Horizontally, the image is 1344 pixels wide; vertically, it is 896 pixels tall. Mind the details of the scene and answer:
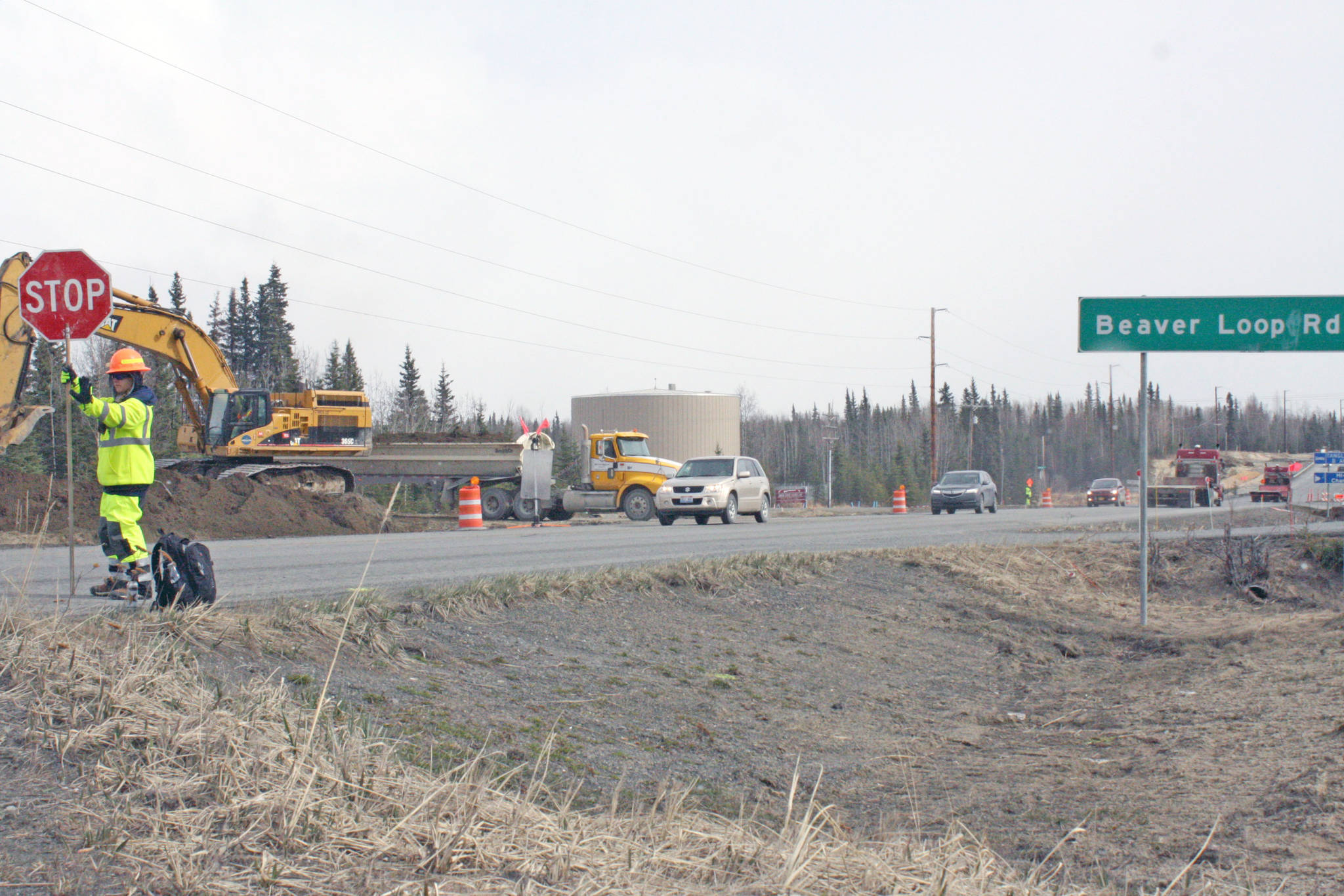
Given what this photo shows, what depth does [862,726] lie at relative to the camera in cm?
734

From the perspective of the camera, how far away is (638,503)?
30062mm

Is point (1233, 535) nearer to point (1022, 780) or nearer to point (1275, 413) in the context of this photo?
point (1022, 780)

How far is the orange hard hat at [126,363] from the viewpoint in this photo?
7762mm

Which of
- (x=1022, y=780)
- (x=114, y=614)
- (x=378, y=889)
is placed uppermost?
(x=114, y=614)

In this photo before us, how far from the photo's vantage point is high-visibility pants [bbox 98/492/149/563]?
24.9 feet

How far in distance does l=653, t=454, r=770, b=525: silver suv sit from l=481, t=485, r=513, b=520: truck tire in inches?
236

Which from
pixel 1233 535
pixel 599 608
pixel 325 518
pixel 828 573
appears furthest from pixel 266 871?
pixel 325 518

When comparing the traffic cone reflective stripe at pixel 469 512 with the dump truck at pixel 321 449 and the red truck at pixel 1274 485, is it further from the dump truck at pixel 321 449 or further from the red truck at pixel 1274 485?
the red truck at pixel 1274 485

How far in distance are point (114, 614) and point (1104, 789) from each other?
5.89m

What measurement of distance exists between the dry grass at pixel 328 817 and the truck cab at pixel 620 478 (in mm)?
24178

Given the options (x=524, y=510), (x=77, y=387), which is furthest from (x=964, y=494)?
(x=77, y=387)

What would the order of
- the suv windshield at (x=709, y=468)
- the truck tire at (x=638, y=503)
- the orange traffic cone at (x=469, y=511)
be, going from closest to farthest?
1. the orange traffic cone at (x=469, y=511)
2. the suv windshield at (x=709, y=468)
3. the truck tire at (x=638, y=503)

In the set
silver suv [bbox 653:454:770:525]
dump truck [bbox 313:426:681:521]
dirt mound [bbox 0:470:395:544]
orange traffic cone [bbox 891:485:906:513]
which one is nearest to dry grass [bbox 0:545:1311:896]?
dirt mound [bbox 0:470:395:544]

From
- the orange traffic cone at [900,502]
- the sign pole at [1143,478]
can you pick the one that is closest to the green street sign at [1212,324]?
the sign pole at [1143,478]
